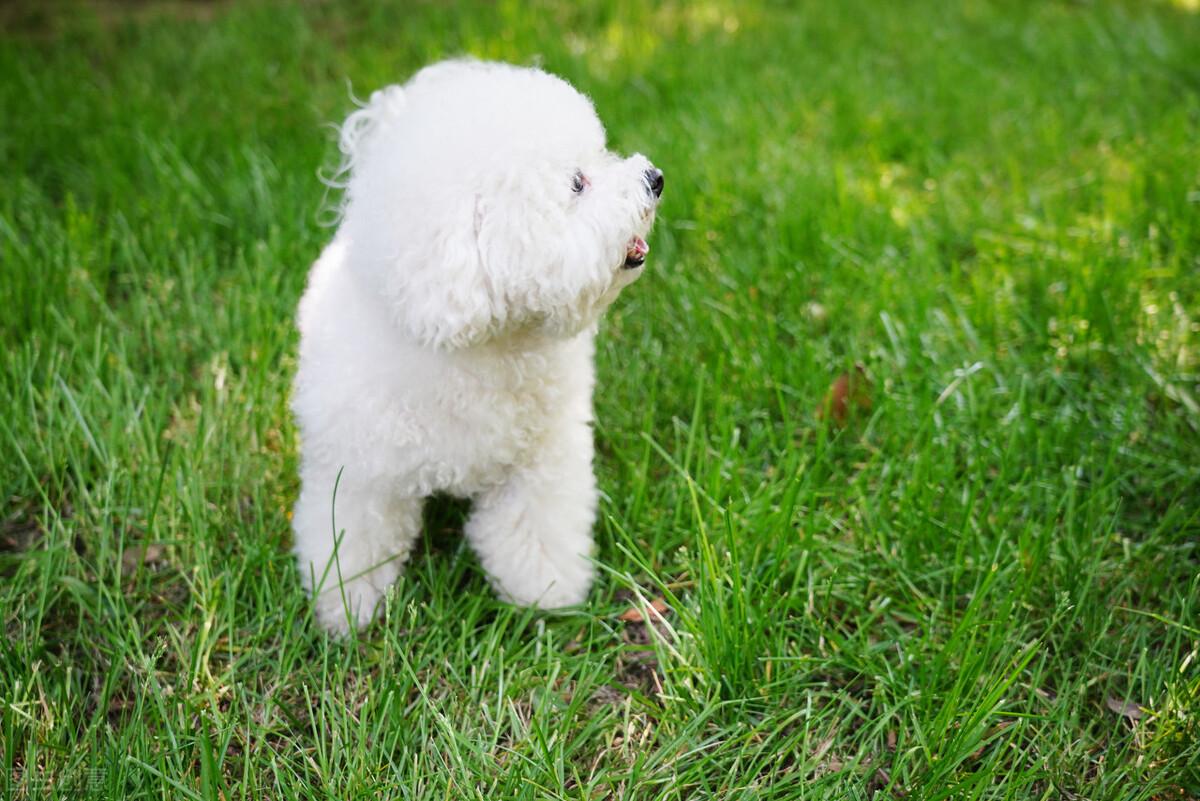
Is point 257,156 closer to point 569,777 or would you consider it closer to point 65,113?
point 65,113

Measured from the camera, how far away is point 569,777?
73.1 inches

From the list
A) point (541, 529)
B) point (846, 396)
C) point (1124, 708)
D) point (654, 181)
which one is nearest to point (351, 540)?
point (541, 529)

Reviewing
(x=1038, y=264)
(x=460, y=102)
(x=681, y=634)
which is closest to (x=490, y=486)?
(x=681, y=634)

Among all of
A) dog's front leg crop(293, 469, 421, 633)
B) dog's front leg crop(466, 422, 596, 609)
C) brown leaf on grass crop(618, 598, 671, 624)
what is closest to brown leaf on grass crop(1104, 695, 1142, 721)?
brown leaf on grass crop(618, 598, 671, 624)

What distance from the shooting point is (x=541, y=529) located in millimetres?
2236

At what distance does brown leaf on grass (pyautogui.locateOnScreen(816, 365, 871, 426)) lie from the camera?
8.71 ft

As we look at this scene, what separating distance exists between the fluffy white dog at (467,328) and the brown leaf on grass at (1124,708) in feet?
3.74

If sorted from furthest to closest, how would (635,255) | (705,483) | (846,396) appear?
1. (846,396)
2. (705,483)
3. (635,255)

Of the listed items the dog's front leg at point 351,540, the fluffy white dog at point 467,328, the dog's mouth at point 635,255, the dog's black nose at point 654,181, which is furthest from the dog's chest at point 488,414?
the dog's black nose at point 654,181

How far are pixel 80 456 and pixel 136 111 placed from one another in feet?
7.00

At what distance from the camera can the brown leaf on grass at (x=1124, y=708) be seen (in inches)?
75.4

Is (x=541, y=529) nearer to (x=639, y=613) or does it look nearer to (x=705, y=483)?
(x=639, y=613)

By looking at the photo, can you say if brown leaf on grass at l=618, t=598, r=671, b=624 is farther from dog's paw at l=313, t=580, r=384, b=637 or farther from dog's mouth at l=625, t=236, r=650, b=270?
dog's mouth at l=625, t=236, r=650, b=270

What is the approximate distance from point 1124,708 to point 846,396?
1053 millimetres
